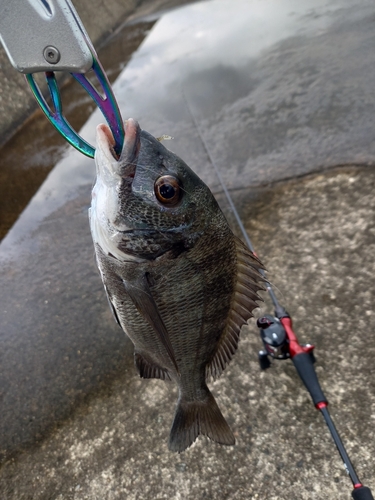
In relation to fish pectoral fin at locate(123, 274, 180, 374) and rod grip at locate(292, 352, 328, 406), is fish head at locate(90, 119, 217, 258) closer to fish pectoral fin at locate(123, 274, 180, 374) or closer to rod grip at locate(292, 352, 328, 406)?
fish pectoral fin at locate(123, 274, 180, 374)

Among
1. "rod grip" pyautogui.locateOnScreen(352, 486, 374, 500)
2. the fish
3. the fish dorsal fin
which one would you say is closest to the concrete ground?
"rod grip" pyautogui.locateOnScreen(352, 486, 374, 500)

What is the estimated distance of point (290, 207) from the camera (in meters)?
3.07

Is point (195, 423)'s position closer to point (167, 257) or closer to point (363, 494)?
point (363, 494)

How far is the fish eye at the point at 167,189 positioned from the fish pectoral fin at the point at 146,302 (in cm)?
25

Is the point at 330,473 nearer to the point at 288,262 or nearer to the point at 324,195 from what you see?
the point at 288,262

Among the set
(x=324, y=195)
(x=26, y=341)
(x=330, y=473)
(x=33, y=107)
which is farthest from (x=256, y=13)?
(x=330, y=473)

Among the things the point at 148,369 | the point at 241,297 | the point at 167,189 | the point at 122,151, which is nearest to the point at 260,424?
the point at 148,369

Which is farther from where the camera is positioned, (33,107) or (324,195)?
(33,107)

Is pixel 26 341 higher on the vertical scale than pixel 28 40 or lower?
lower

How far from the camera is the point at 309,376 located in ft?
5.92

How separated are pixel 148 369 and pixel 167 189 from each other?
852 mm

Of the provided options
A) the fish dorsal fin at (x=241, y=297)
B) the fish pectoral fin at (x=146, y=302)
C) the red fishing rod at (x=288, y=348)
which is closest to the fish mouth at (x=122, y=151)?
the fish pectoral fin at (x=146, y=302)

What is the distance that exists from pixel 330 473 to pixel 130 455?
1027mm

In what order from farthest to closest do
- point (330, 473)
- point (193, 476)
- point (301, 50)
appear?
point (301, 50)
point (193, 476)
point (330, 473)
